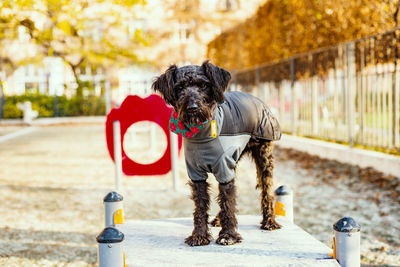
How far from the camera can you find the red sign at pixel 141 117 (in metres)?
7.32

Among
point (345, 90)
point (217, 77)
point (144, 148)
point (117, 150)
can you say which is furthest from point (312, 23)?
point (217, 77)

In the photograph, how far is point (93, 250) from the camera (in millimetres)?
5000

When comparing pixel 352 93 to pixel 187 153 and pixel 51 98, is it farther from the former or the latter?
pixel 51 98

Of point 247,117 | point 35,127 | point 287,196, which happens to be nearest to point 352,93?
point 287,196

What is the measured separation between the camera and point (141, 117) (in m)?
7.46

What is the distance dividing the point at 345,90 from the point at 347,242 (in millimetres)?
7493

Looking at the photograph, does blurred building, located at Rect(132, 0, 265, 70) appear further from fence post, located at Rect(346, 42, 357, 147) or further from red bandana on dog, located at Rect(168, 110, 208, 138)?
red bandana on dog, located at Rect(168, 110, 208, 138)

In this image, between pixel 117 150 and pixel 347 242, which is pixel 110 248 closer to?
pixel 347 242

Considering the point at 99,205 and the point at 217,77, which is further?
the point at 99,205

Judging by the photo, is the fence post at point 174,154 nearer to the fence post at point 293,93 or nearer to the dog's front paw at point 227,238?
the dog's front paw at point 227,238

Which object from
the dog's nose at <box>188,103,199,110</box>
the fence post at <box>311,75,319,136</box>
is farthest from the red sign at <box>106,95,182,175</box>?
the fence post at <box>311,75,319,136</box>

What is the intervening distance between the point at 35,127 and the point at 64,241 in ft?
62.6

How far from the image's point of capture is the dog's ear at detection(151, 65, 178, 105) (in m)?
3.29

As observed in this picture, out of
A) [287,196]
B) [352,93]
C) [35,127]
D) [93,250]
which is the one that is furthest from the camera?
[35,127]
